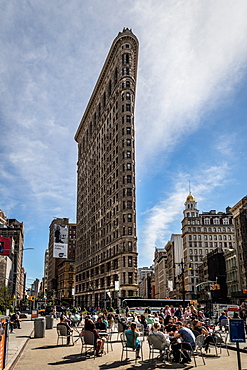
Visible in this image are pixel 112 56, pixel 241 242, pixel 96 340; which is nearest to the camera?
pixel 96 340

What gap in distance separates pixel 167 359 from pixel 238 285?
83.1 meters

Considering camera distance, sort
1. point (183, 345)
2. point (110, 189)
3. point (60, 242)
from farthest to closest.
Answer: point (110, 189) < point (60, 242) < point (183, 345)

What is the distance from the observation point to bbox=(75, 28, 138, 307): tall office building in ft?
246

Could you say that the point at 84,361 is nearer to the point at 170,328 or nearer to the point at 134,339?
the point at 134,339

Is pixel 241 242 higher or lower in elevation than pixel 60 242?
higher

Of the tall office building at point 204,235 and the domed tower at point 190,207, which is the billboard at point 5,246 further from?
the domed tower at point 190,207

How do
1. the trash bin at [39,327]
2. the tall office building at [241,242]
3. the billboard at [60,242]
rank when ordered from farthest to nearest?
the tall office building at [241,242], the billboard at [60,242], the trash bin at [39,327]

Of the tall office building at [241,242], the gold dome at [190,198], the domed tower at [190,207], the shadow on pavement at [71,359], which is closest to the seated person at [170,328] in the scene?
the shadow on pavement at [71,359]

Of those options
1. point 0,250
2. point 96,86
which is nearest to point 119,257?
point 0,250

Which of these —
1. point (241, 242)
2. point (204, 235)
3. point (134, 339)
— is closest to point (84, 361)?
point (134, 339)

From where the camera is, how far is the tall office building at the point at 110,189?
75062mm

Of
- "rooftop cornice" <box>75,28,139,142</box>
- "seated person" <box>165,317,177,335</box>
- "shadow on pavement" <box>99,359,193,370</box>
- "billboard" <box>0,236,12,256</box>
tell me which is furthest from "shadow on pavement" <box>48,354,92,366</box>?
"billboard" <box>0,236,12,256</box>

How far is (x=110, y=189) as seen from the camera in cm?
8638

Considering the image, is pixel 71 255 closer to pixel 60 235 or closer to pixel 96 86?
pixel 96 86
